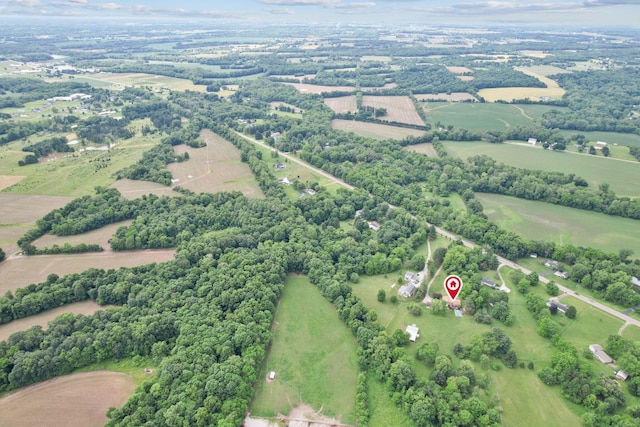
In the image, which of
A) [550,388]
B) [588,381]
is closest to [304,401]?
[550,388]

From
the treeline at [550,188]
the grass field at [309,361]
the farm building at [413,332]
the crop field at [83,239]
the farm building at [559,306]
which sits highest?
the treeline at [550,188]

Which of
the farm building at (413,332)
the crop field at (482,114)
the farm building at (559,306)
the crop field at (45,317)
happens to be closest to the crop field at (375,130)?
the crop field at (482,114)

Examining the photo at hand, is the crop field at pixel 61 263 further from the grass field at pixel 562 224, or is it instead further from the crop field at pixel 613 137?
the crop field at pixel 613 137

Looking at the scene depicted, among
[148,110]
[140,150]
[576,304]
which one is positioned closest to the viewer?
[576,304]

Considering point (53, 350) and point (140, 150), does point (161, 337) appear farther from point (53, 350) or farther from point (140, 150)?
point (140, 150)

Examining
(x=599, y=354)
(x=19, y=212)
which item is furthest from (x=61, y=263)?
(x=599, y=354)
